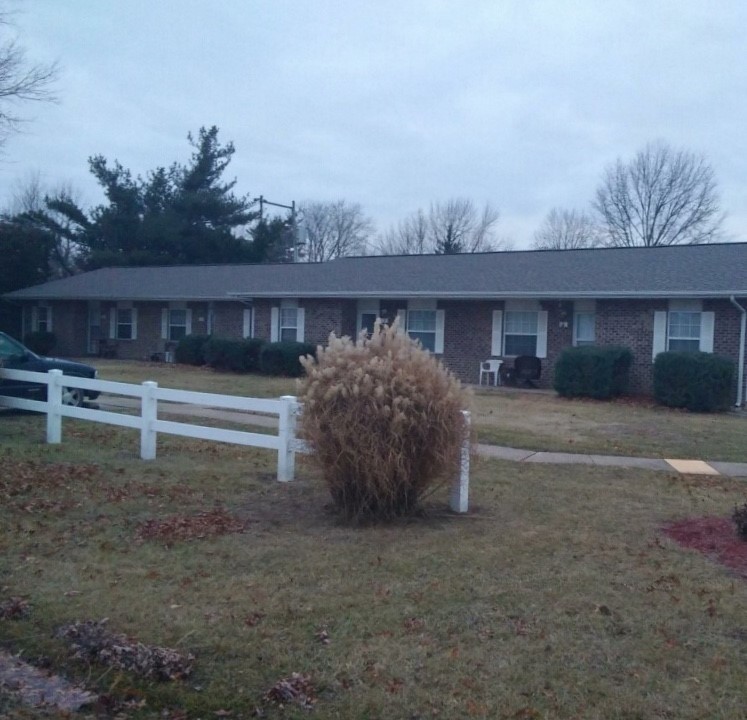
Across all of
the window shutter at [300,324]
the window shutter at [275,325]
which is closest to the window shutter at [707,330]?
the window shutter at [300,324]

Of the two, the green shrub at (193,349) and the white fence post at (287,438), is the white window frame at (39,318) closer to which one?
the green shrub at (193,349)

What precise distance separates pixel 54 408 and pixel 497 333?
50.4ft

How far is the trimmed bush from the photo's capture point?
29.1 m

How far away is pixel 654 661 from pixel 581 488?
533 centimetres

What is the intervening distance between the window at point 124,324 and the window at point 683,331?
21.5 metres

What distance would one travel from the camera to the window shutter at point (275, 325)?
30.5 metres

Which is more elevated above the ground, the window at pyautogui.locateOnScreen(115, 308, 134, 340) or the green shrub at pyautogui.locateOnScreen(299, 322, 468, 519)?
the window at pyautogui.locateOnScreen(115, 308, 134, 340)

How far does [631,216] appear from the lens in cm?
5806

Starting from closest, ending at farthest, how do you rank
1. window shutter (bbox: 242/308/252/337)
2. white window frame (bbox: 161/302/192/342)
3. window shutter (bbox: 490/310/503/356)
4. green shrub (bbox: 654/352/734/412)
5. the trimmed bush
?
green shrub (bbox: 654/352/734/412), window shutter (bbox: 490/310/503/356), the trimmed bush, window shutter (bbox: 242/308/252/337), white window frame (bbox: 161/302/192/342)

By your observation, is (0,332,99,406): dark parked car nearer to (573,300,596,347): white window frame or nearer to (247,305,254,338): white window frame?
(573,300,596,347): white window frame

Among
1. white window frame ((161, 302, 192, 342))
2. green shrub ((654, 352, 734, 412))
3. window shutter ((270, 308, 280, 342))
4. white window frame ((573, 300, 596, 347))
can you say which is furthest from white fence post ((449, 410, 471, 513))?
white window frame ((161, 302, 192, 342))

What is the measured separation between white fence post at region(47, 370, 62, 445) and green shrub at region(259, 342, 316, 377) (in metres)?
14.3

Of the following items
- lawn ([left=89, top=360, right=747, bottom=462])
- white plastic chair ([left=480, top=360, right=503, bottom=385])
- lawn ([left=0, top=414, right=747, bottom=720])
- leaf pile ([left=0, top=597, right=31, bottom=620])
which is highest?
white plastic chair ([left=480, top=360, right=503, bottom=385])

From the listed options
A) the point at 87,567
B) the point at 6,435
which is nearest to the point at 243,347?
the point at 6,435
